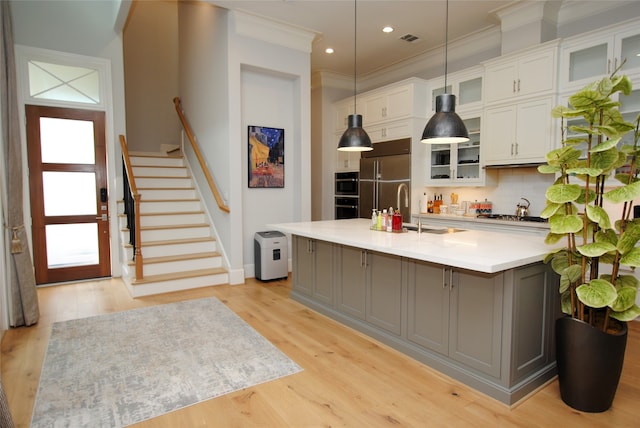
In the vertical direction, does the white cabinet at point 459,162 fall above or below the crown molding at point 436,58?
below

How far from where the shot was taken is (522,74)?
4441 millimetres

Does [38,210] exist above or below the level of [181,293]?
above

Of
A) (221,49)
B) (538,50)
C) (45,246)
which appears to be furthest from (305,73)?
(45,246)

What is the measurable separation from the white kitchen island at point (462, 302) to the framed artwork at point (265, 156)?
85.0 inches

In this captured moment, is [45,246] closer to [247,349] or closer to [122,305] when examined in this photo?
[122,305]

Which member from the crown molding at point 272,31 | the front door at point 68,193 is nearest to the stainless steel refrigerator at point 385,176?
the crown molding at point 272,31

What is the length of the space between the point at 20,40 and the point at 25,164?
1586mm

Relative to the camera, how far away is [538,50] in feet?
14.0

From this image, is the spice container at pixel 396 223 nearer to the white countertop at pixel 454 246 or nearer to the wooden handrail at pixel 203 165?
the white countertop at pixel 454 246

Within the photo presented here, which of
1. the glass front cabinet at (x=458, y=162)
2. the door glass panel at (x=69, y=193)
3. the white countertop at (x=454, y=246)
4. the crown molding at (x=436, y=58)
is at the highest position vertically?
the crown molding at (x=436, y=58)

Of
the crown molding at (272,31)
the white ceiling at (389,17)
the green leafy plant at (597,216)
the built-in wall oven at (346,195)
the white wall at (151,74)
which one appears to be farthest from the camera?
the white wall at (151,74)

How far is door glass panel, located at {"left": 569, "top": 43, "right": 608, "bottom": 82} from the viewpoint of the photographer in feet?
12.8

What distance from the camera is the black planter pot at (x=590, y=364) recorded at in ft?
6.95

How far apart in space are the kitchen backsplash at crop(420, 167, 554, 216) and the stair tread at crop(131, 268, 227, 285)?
3.75 metres
